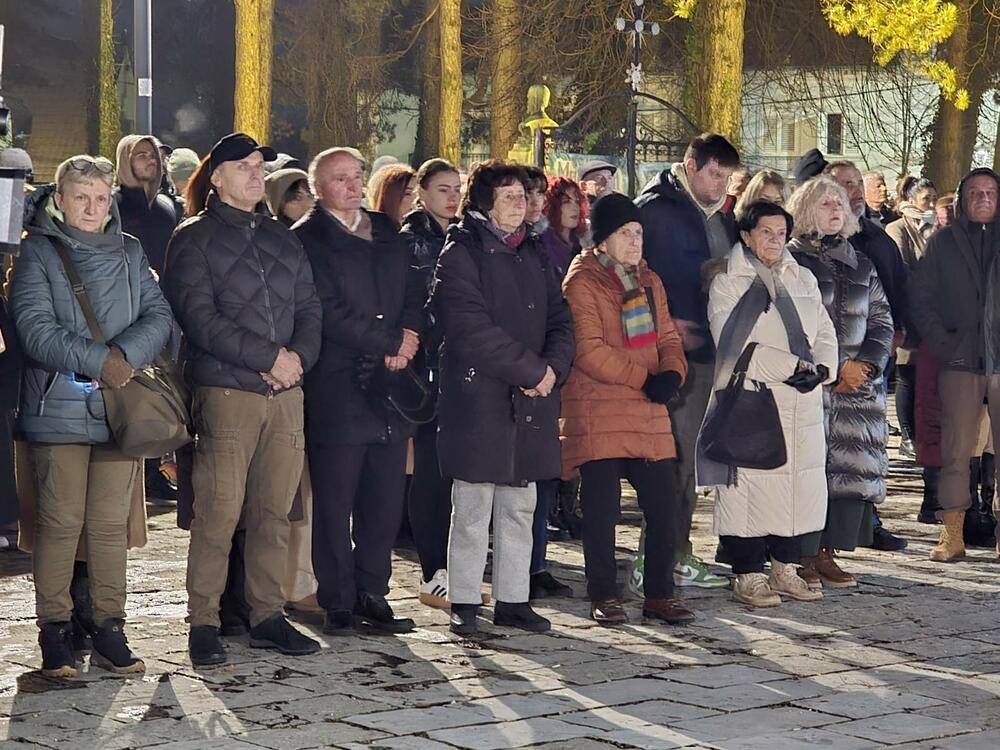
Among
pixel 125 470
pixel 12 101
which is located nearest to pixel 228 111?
pixel 12 101

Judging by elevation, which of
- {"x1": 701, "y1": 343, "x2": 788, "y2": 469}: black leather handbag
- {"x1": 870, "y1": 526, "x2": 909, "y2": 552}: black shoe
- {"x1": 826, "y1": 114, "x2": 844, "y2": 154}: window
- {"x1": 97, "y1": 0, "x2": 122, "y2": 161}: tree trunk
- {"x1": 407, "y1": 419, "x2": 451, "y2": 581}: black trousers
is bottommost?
{"x1": 870, "y1": 526, "x2": 909, "y2": 552}: black shoe

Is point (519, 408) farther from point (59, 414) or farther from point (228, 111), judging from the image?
point (228, 111)

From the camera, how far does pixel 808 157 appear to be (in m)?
10.7

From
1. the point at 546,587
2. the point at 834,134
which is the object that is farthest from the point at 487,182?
the point at 834,134

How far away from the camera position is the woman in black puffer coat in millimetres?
9602

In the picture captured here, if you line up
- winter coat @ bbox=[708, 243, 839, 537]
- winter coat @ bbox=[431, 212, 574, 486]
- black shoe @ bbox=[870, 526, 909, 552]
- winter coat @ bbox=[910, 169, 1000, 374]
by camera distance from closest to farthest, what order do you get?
1. winter coat @ bbox=[431, 212, 574, 486]
2. winter coat @ bbox=[708, 243, 839, 537]
3. winter coat @ bbox=[910, 169, 1000, 374]
4. black shoe @ bbox=[870, 526, 909, 552]

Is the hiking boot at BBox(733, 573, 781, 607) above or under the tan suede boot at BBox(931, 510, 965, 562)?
under

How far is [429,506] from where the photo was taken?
9148mm

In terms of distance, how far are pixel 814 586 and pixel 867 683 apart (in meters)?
2.00

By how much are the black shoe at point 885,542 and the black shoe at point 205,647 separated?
4.38 metres

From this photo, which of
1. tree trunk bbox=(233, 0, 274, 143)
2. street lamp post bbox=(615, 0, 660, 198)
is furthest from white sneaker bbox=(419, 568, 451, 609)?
tree trunk bbox=(233, 0, 274, 143)

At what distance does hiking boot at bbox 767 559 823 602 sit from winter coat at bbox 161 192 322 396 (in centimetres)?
263

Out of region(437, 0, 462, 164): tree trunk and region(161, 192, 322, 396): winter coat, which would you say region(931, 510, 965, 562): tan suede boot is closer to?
region(161, 192, 322, 396): winter coat

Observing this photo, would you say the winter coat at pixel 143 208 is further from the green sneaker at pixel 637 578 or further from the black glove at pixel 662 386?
the black glove at pixel 662 386
